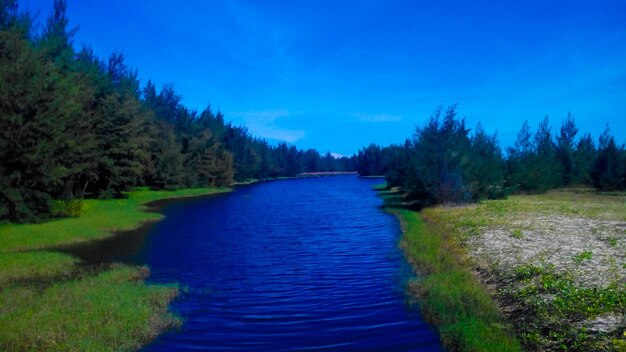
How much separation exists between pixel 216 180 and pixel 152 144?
26907 mm

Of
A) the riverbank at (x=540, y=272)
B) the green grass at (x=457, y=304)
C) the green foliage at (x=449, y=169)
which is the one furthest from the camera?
the green foliage at (x=449, y=169)

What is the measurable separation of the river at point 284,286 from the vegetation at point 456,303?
58 centimetres

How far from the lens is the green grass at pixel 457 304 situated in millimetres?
11867

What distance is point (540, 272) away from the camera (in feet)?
53.1

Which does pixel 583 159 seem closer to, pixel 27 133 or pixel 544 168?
pixel 544 168

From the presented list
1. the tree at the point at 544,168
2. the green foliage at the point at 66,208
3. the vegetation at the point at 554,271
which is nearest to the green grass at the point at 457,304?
the vegetation at the point at 554,271

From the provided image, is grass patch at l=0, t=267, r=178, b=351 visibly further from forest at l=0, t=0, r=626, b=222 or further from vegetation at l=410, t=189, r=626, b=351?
forest at l=0, t=0, r=626, b=222

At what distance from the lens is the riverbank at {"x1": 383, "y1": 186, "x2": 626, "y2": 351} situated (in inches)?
452

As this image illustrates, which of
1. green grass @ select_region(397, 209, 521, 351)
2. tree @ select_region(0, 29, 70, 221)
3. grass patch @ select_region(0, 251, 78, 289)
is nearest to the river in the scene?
green grass @ select_region(397, 209, 521, 351)

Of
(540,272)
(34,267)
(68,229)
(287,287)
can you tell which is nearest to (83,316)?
(287,287)

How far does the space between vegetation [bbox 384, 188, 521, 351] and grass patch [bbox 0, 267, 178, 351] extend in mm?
8173

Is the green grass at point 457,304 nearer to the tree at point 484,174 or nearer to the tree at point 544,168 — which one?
the tree at point 484,174

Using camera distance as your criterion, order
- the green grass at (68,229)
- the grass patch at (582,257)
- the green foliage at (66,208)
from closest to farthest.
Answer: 1. the grass patch at (582,257)
2. the green grass at (68,229)
3. the green foliage at (66,208)

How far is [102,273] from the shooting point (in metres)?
19.9
